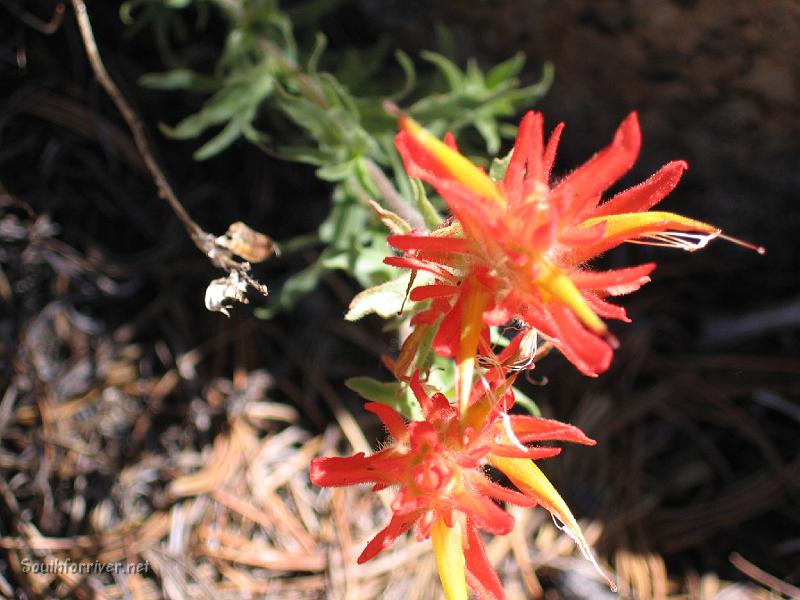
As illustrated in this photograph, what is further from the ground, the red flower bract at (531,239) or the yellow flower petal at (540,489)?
the red flower bract at (531,239)

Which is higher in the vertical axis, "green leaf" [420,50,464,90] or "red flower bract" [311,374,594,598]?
"green leaf" [420,50,464,90]

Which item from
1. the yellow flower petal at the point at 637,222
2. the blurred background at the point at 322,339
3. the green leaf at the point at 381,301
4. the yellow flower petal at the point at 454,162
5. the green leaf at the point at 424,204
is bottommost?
the blurred background at the point at 322,339

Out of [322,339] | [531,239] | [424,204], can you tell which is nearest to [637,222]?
[531,239]

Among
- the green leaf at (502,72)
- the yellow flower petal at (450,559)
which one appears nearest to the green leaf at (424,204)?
the yellow flower petal at (450,559)

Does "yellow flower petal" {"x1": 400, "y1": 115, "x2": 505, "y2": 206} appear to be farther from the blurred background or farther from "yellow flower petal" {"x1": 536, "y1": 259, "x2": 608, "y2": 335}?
the blurred background

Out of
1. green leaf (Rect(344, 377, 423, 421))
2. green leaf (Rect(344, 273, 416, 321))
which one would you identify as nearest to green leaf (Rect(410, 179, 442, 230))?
green leaf (Rect(344, 273, 416, 321))

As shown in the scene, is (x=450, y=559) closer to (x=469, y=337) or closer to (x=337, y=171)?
(x=469, y=337)

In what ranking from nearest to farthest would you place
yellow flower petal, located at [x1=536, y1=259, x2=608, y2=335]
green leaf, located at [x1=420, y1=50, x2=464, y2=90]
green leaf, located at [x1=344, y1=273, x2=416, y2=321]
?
yellow flower petal, located at [x1=536, y1=259, x2=608, y2=335] → green leaf, located at [x1=344, y1=273, x2=416, y2=321] → green leaf, located at [x1=420, y1=50, x2=464, y2=90]

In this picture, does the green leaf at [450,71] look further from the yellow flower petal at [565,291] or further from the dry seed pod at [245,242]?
the yellow flower petal at [565,291]
